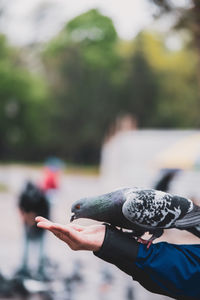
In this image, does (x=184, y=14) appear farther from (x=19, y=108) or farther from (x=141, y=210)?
(x=19, y=108)

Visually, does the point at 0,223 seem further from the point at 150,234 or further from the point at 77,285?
the point at 150,234

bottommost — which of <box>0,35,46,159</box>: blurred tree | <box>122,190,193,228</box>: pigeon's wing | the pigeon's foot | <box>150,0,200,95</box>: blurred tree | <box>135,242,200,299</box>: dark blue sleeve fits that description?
<box>0,35,46,159</box>: blurred tree

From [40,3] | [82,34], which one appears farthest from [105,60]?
[40,3]

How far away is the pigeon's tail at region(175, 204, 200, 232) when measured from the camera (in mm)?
2125

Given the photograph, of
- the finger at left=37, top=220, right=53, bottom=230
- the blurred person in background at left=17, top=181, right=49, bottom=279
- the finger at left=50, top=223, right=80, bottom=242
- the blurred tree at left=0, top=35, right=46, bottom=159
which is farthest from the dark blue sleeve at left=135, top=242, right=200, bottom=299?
the blurred tree at left=0, top=35, right=46, bottom=159

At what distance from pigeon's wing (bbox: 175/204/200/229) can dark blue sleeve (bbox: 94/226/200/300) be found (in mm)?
100

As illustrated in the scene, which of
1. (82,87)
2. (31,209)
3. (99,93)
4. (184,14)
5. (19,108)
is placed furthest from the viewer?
(82,87)

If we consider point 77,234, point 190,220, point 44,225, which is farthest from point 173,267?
point 44,225

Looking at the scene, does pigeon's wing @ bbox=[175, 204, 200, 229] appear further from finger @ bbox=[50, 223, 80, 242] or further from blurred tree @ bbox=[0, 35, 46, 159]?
blurred tree @ bbox=[0, 35, 46, 159]

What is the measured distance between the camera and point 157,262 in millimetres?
2057

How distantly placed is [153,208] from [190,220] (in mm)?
184

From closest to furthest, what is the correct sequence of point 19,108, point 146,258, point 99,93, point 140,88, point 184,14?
1. point 146,258
2. point 184,14
3. point 19,108
4. point 140,88
5. point 99,93

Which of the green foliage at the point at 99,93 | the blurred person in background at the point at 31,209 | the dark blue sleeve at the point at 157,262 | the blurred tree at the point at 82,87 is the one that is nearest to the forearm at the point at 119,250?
the dark blue sleeve at the point at 157,262

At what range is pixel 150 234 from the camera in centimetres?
217
